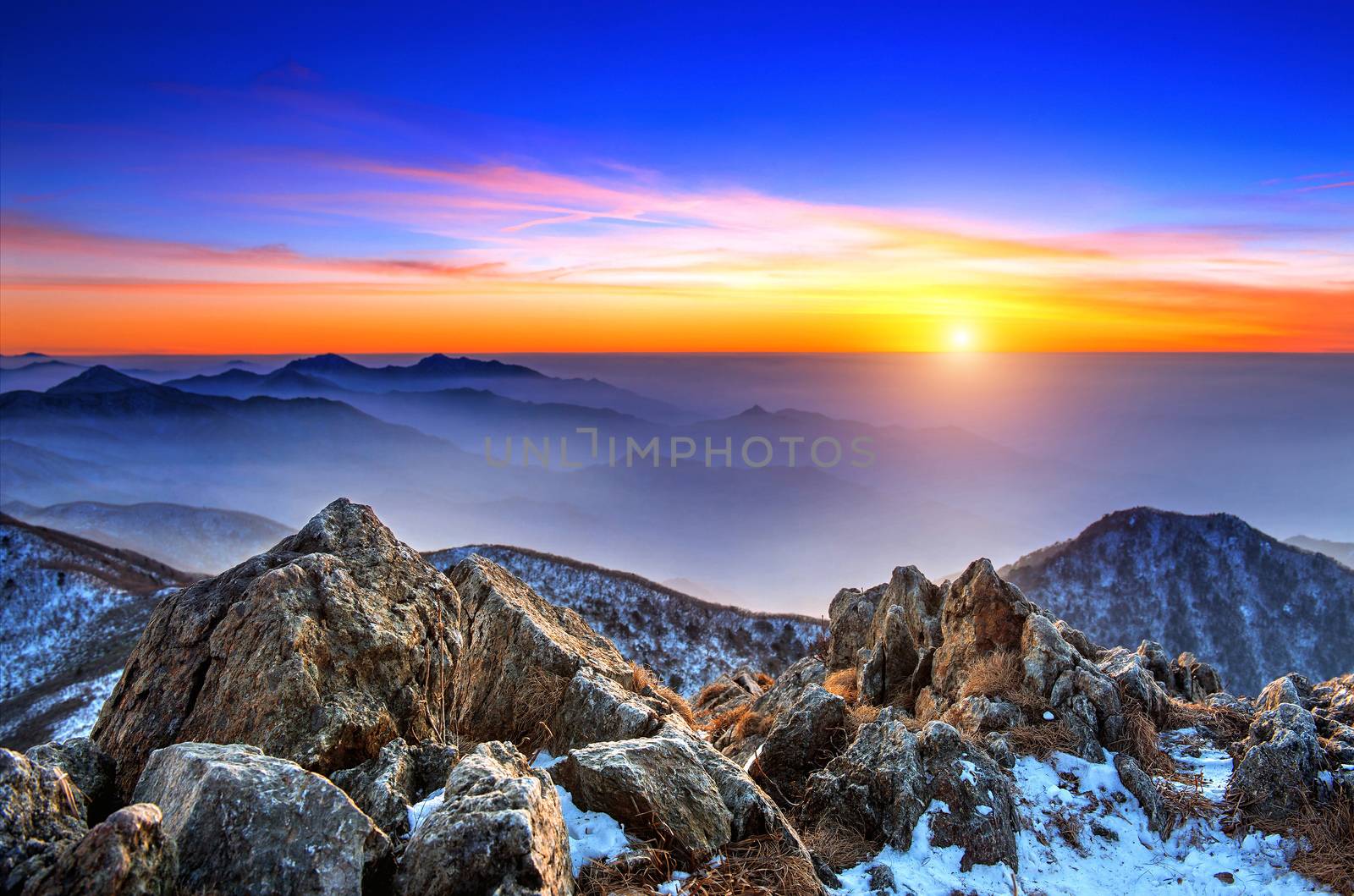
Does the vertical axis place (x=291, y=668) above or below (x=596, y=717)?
above

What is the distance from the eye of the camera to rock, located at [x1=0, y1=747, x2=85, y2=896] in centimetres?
445

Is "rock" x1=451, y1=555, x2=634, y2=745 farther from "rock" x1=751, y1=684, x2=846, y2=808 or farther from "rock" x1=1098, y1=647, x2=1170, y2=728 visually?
"rock" x1=1098, y1=647, x2=1170, y2=728

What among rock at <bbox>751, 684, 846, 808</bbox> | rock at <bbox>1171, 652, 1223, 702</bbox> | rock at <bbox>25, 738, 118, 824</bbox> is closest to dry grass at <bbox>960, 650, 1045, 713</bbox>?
rock at <bbox>751, 684, 846, 808</bbox>

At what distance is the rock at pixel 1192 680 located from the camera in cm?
1869

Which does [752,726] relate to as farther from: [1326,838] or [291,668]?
[291,668]

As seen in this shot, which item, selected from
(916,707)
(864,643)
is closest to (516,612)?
(916,707)

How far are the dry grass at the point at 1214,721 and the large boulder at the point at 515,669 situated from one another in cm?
1027

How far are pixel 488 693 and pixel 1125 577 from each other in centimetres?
10750

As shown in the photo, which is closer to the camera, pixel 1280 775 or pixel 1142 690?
pixel 1280 775

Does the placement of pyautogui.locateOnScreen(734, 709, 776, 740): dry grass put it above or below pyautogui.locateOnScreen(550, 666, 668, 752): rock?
below

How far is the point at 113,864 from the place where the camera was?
4285mm

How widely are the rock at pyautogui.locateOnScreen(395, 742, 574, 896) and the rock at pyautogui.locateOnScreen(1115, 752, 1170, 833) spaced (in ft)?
29.3

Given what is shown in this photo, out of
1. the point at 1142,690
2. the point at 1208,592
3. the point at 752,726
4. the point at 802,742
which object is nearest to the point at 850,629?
the point at 752,726

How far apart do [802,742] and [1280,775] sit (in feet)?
21.5
